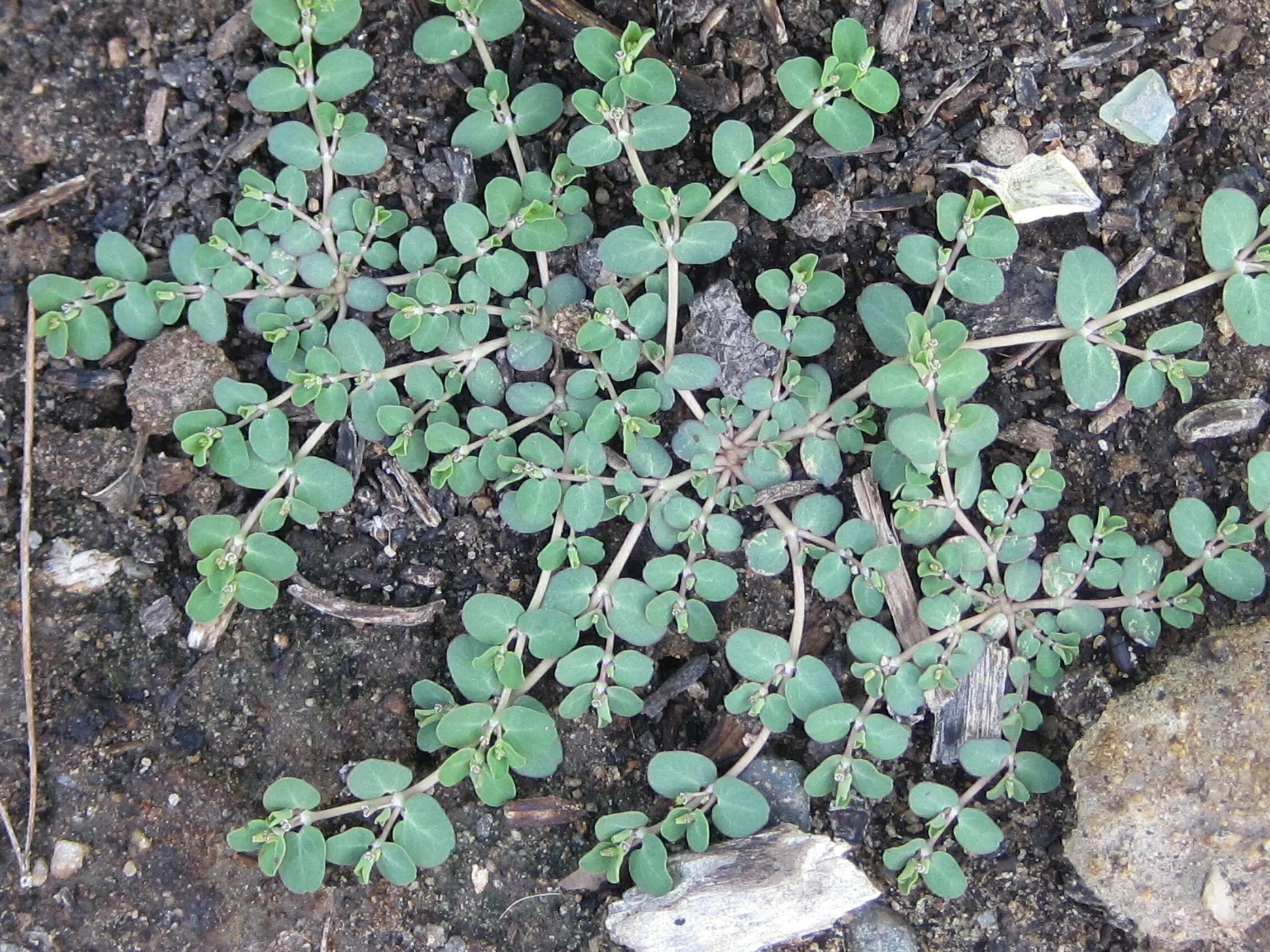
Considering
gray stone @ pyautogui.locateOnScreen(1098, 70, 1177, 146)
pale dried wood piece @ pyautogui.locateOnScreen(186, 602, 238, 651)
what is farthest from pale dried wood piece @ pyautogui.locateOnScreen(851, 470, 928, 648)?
pale dried wood piece @ pyautogui.locateOnScreen(186, 602, 238, 651)

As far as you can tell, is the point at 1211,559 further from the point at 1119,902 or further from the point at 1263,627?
the point at 1119,902

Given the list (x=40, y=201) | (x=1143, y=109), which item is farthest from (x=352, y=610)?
(x=1143, y=109)

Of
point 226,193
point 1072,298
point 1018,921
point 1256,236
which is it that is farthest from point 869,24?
point 1018,921

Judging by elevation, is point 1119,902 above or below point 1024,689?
below

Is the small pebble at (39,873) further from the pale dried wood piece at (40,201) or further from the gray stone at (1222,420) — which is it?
the gray stone at (1222,420)

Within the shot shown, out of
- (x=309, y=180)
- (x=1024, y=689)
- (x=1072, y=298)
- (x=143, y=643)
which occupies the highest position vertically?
(x=1072, y=298)

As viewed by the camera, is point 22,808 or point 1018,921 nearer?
point 22,808

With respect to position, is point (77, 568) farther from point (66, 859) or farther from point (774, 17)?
point (774, 17)

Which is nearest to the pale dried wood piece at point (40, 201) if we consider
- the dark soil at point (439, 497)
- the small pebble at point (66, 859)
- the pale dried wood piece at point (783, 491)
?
the dark soil at point (439, 497)
